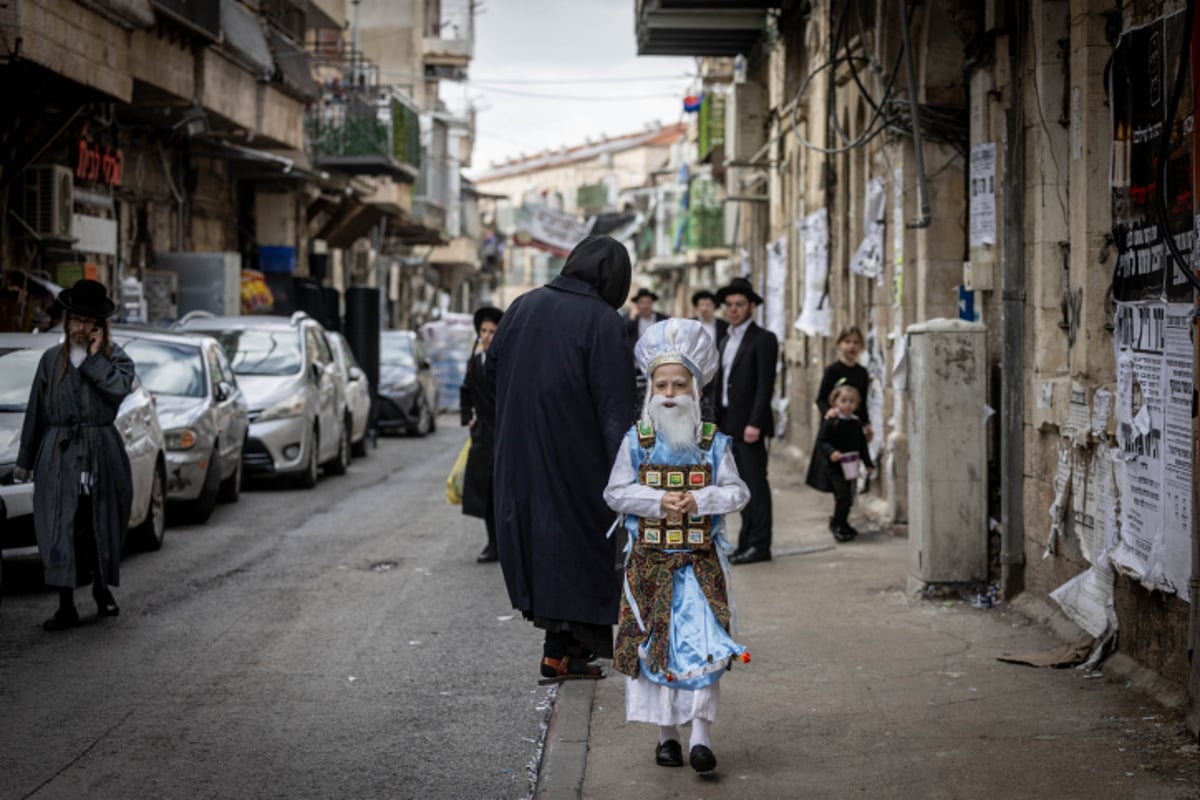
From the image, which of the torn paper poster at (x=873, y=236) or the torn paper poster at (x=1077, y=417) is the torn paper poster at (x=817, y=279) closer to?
the torn paper poster at (x=873, y=236)

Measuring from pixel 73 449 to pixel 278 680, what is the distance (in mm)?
2275

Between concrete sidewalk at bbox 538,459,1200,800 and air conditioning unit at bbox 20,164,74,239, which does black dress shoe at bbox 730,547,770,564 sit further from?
air conditioning unit at bbox 20,164,74,239

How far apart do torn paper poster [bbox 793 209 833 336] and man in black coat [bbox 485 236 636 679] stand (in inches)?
503

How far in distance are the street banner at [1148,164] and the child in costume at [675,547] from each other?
2006 millimetres

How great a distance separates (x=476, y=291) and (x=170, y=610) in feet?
282

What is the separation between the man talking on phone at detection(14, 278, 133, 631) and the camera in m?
9.55

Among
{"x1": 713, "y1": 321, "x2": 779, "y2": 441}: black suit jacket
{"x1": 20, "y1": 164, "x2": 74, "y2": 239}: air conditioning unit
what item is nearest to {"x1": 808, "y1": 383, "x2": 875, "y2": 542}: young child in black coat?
{"x1": 713, "y1": 321, "x2": 779, "y2": 441}: black suit jacket

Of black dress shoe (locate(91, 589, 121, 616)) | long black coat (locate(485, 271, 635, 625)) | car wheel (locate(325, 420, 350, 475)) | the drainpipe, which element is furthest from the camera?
car wheel (locate(325, 420, 350, 475))

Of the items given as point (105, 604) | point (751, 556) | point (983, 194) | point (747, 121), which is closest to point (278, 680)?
point (105, 604)

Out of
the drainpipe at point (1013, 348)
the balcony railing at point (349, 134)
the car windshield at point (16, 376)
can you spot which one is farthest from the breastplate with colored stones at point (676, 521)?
the balcony railing at point (349, 134)

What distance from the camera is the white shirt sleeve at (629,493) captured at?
21.0 feet

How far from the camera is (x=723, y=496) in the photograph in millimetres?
6379

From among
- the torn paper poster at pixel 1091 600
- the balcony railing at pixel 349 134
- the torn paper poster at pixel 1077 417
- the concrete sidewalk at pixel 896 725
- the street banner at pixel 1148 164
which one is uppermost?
the balcony railing at pixel 349 134

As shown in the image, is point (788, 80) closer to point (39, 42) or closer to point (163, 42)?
point (163, 42)
